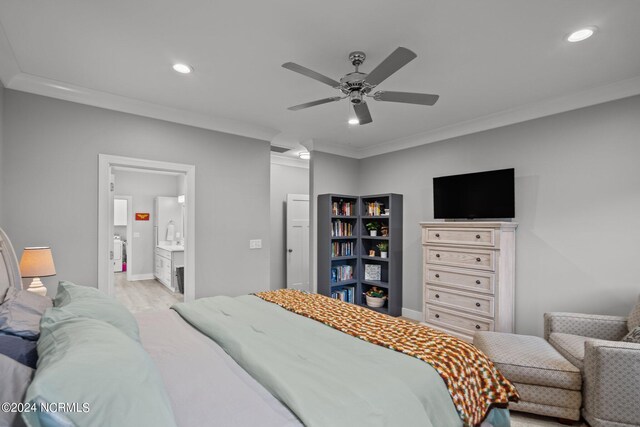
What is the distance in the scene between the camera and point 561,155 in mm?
3244

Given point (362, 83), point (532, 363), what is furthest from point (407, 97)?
point (532, 363)

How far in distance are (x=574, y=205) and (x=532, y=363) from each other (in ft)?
5.84

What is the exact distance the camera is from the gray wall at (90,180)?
2740 mm

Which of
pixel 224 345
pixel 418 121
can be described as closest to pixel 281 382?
pixel 224 345

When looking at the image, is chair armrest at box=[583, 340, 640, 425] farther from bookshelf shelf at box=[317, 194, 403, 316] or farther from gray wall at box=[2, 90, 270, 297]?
gray wall at box=[2, 90, 270, 297]

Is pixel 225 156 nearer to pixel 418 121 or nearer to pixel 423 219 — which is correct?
pixel 418 121

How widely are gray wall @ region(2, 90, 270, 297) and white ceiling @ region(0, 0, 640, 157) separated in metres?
0.20

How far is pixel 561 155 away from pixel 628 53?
110cm

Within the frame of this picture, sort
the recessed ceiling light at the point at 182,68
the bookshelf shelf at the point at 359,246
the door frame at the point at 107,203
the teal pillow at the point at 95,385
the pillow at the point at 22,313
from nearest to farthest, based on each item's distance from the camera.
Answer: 1. the teal pillow at the point at 95,385
2. the pillow at the point at 22,313
3. the recessed ceiling light at the point at 182,68
4. the door frame at the point at 107,203
5. the bookshelf shelf at the point at 359,246

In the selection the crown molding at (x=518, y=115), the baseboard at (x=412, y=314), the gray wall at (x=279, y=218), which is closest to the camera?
the crown molding at (x=518, y=115)

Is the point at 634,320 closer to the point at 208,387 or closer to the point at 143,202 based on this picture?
the point at 208,387

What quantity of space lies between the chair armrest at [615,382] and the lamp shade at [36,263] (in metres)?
3.97

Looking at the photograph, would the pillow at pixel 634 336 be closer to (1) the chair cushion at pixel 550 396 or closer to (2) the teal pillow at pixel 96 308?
(1) the chair cushion at pixel 550 396

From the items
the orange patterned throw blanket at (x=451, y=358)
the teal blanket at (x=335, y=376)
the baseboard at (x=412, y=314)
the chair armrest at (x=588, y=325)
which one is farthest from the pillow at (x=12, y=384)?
the baseboard at (x=412, y=314)
